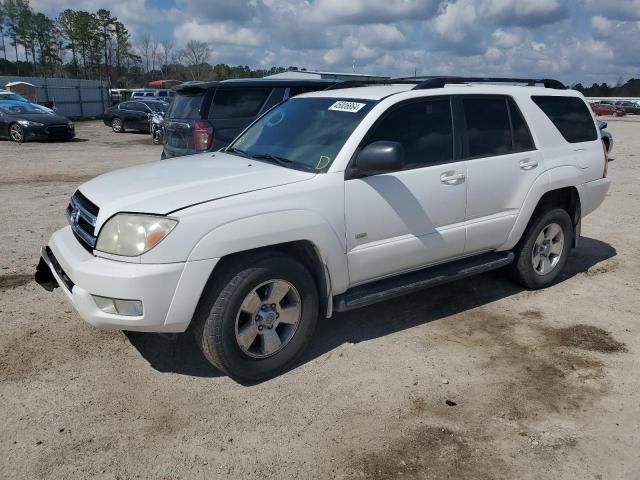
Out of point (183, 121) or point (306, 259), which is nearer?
point (306, 259)

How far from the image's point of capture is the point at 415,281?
4277 mm

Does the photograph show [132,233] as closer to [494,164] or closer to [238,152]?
[238,152]

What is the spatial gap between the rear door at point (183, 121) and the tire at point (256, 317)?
16.7 ft

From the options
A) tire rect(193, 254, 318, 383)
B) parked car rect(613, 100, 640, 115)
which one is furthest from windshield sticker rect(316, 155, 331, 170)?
parked car rect(613, 100, 640, 115)

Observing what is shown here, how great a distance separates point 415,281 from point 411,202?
63 cm

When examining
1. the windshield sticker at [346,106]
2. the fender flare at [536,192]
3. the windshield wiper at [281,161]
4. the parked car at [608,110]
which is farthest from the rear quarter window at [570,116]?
the parked car at [608,110]

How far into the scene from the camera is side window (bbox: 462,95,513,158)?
455 cm

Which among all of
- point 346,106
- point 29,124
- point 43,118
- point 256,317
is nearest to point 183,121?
point 346,106

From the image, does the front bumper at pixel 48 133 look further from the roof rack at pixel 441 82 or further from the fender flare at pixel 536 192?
the fender flare at pixel 536 192

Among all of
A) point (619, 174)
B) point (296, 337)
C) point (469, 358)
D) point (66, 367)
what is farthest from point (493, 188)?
point (619, 174)

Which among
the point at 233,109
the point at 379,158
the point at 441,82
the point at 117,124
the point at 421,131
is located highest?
the point at 441,82

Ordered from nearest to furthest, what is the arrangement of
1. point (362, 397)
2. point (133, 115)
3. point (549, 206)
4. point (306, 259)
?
point (362, 397), point (306, 259), point (549, 206), point (133, 115)

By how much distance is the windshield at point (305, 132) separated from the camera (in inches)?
155

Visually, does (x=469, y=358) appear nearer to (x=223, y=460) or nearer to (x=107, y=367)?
(x=223, y=460)
